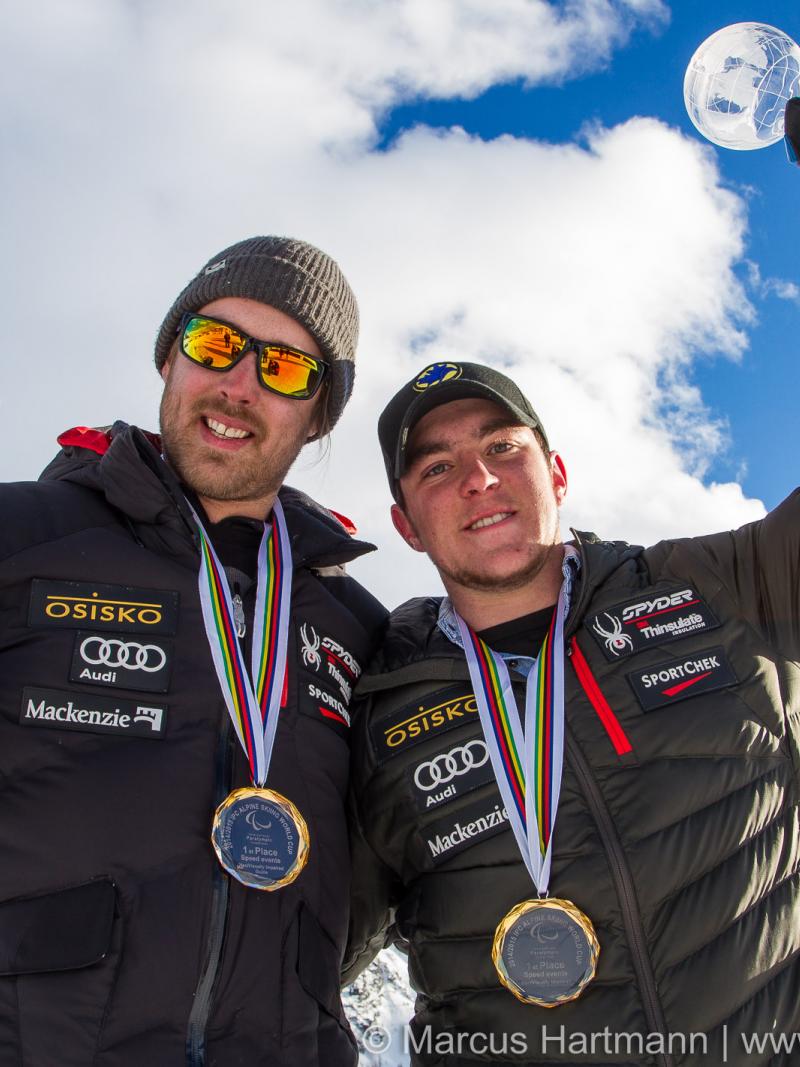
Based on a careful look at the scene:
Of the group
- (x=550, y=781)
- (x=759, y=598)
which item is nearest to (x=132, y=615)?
(x=550, y=781)

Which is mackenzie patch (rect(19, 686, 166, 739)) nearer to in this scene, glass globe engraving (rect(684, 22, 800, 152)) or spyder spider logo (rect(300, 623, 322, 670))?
spyder spider logo (rect(300, 623, 322, 670))

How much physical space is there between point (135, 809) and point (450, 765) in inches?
48.4

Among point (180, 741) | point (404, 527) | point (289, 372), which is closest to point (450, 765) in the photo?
point (180, 741)

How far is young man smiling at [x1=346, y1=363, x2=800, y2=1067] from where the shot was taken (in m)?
2.84

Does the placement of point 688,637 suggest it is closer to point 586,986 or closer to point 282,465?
point 586,986

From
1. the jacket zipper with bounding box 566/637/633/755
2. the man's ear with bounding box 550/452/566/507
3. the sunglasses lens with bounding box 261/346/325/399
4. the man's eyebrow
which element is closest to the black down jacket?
the sunglasses lens with bounding box 261/346/325/399

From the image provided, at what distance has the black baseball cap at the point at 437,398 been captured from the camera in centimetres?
414

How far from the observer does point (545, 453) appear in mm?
4402

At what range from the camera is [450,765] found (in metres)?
3.41

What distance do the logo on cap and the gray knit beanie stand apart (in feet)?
1.38

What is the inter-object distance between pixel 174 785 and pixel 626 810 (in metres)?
1.52

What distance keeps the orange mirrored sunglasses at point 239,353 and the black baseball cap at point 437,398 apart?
1.61 feet

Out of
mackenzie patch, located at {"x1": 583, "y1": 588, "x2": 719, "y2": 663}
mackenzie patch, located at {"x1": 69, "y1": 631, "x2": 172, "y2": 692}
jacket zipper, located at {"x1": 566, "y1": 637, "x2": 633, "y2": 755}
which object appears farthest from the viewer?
mackenzie patch, located at {"x1": 583, "y1": 588, "x2": 719, "y2": 663}

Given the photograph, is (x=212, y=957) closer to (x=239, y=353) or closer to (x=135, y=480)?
(x=135, y=480)
